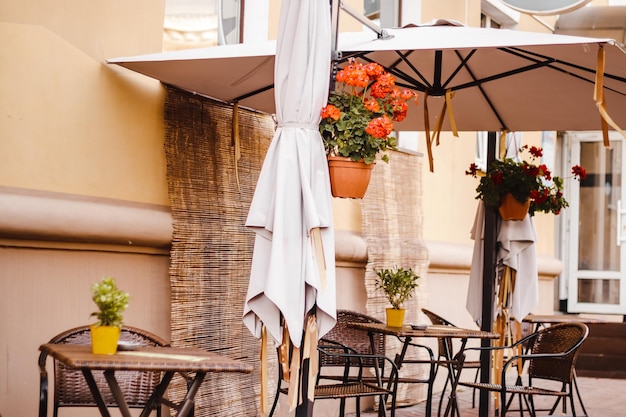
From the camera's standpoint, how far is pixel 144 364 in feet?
11.2

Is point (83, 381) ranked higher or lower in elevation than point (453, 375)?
higher

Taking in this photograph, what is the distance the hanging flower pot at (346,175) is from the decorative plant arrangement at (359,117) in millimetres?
35

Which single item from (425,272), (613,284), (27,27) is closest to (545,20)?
(613,284)

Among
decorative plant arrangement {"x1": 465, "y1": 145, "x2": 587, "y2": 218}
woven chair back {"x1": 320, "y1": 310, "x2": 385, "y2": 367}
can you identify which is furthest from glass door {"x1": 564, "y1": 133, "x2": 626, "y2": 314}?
woven chair back {"x1": 320, "y1": 310, "x2": 385, "y2": 367}

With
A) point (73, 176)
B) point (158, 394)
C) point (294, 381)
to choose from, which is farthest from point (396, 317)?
point (158, 394)

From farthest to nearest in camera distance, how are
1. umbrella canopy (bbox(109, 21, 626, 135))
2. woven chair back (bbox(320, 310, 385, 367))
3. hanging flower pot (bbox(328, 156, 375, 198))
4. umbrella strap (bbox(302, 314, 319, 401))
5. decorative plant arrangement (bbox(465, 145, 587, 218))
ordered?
decorative plant arrangement (bbox(465, 145, 587, 218)), woven chair back (bbox(320, 310, 385, 367)), umbrella canopy (bbox(109, 21, 626, 135)), hanging flower pot (bbox(328, 156, 375, 198)), umbrella strap (bbox(302, 314, 319, 401))

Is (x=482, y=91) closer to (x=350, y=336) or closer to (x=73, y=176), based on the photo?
(x=350, y=336)

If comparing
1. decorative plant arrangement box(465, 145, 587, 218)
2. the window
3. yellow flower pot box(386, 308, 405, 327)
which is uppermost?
the window

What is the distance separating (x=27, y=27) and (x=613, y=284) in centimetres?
1189

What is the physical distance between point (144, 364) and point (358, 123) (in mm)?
1847

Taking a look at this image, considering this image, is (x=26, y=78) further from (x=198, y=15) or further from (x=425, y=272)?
(x=425, y=272)

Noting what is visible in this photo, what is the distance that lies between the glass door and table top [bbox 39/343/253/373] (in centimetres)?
1199

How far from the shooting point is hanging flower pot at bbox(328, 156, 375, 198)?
15.8ft

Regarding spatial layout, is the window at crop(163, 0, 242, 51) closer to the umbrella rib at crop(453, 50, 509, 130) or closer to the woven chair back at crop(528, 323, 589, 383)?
the umbrella rib at crop(453, 50, 509, 130)
